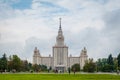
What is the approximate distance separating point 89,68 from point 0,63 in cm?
3241

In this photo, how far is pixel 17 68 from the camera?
124188 mm

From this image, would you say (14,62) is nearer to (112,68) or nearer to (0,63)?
(0,63)

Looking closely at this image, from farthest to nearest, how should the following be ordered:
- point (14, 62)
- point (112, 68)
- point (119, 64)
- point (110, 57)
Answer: point (110, 57) → point (112, 68) → point (119, 64) → point (14, 62)

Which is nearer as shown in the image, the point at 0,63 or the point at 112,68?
the point at 0,63

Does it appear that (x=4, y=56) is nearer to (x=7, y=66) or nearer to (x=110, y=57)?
(x=7, y=66)

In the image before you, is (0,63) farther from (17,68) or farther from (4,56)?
(4,56)

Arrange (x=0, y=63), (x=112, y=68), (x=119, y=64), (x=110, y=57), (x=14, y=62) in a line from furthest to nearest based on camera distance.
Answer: (x=110, y=57) → (x=112, y=68) → (x=119, y=64) → (x=0, y=63) → (x=14, y=62)

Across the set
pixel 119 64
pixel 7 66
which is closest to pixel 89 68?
pixel 119 64

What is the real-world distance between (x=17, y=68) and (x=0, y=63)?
322 inches

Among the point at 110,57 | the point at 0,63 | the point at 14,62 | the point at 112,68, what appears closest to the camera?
the point at 14,62

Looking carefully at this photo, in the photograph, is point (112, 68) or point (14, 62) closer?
point (14, 62)

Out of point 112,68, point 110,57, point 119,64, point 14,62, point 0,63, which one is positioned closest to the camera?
point 14,62

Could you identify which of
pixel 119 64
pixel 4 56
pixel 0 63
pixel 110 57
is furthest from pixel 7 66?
pixel 110 57

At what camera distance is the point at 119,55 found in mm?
147250
